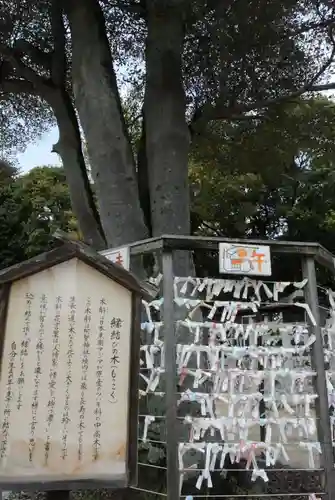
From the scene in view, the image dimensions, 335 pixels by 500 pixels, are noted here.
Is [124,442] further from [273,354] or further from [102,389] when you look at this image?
[273,354]

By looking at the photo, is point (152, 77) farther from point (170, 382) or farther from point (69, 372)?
point (69, 372)

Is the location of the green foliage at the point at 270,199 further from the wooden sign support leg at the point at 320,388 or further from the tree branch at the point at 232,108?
the wooden sign support leg at the point at 320,388

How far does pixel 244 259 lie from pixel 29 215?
1114 cm

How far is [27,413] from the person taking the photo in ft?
7.45

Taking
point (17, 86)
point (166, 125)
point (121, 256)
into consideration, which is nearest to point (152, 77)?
point (166, 125)

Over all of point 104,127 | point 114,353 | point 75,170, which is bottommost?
point 114,353

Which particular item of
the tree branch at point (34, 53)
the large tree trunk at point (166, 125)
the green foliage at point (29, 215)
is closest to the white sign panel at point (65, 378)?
the large tree trunk at point (166, 125)

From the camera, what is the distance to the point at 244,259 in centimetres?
367

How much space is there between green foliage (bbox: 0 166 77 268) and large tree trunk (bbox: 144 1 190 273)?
24.7 ft

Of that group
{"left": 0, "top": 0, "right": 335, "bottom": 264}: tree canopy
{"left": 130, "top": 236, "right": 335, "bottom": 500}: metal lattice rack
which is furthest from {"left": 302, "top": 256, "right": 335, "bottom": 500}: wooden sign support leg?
{"left": 0, "top": 0, "right": 335, "bottom": 264}: tree canopy

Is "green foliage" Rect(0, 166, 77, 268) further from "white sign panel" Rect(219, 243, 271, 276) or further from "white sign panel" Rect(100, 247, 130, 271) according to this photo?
"white sign panel" Rect(219, 243, 271, 276)

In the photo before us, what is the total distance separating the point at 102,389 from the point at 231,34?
15.8ft

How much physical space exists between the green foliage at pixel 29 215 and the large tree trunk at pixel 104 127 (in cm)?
740

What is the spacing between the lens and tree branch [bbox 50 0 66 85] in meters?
6.09
